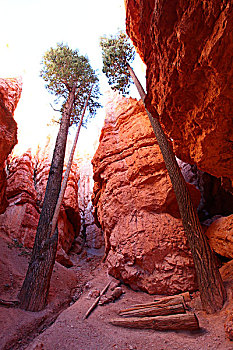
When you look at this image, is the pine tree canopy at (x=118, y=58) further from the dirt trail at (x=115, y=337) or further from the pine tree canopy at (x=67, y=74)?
the dirt trail at (x=115, y=337)

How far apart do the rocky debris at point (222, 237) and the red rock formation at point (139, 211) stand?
47.9 inches

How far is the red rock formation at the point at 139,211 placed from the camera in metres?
6.09

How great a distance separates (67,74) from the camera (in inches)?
404

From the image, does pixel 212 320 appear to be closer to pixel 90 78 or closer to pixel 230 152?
pixel 230 152

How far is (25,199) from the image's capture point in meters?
11.2

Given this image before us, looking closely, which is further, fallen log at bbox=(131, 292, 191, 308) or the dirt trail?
fallen log at bbox=(131, 292, 191, 308)

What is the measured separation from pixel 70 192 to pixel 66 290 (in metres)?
8.42

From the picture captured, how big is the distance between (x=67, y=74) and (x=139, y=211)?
846 cm

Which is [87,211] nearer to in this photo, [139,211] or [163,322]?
[139,211]

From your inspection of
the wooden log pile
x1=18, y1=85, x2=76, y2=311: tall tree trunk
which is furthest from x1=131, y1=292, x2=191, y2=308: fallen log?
x1=18, y1=85, x2=76, y2=311: tall tree trunk

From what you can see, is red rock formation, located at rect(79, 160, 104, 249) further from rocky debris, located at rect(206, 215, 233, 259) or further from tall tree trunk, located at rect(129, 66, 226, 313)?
tall tree trunk, located at rect(129, 66, 226, 313)

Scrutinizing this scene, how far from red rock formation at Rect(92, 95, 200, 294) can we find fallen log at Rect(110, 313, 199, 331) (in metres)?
1.94

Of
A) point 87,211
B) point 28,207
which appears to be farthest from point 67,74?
point 87,211

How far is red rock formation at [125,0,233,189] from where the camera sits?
8.51ft
